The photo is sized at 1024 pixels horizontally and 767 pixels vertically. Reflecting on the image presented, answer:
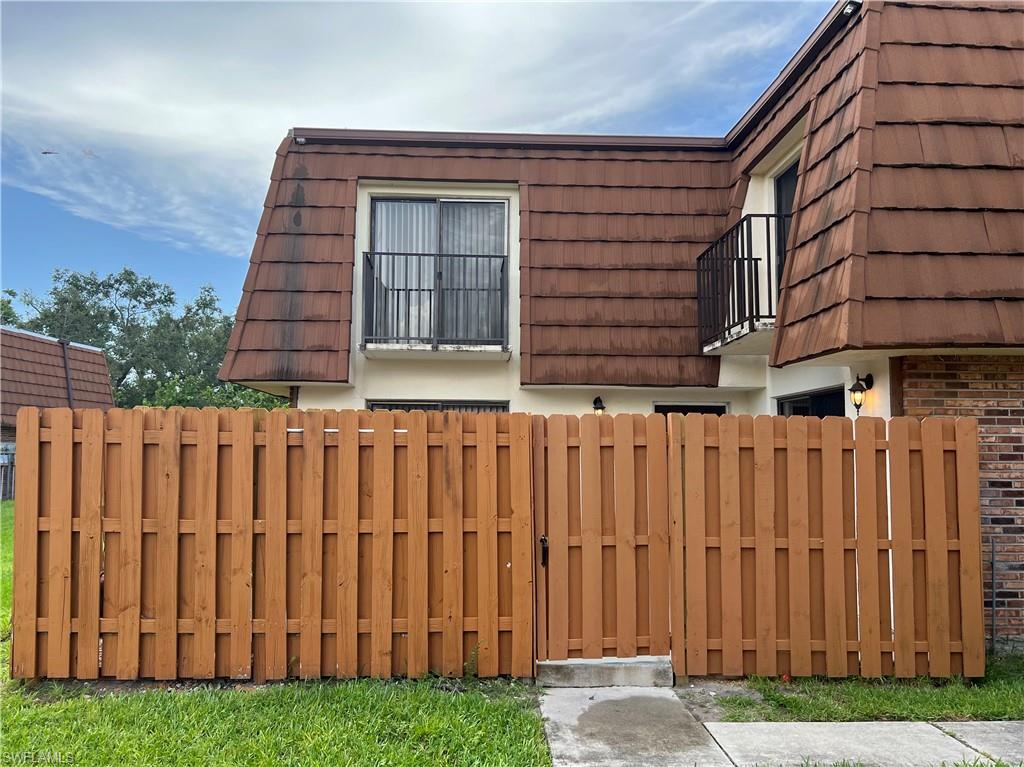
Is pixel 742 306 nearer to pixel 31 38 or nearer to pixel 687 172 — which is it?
pixel 687 172

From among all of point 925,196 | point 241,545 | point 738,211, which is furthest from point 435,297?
point 925,196

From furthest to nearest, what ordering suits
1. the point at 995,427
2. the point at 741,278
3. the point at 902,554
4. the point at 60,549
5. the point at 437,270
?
the point at 437,270 → the point at 741,278 → the point at 995,427 → the point at 902,554 → the point at 60,549

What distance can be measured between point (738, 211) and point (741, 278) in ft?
5.15

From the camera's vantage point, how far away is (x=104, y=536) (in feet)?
13.0

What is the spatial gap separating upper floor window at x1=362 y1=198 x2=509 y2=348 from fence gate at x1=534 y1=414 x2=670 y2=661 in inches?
165

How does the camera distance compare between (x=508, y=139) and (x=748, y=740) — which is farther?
(x=508, y=139)

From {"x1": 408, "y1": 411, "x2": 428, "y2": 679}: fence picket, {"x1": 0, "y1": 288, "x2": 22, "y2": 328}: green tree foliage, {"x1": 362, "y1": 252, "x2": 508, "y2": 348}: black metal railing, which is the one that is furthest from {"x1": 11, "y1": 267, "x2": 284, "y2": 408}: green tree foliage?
{"x1": 408, "y1": 411, "x2": 428, "y2": 679}: fence picket

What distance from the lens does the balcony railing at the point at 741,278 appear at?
639 centimetres

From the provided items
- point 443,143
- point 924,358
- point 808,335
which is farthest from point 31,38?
point 924,358

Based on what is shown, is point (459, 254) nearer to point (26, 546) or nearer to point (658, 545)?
point (658, 545)

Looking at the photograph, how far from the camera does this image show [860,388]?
16.5 ft

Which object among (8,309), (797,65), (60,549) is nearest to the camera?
(60,549)

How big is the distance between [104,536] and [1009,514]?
635 cm

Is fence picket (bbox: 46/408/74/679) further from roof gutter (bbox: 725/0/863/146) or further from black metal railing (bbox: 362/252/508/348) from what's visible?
roof gutter (bbox: 725/0/863/146)
